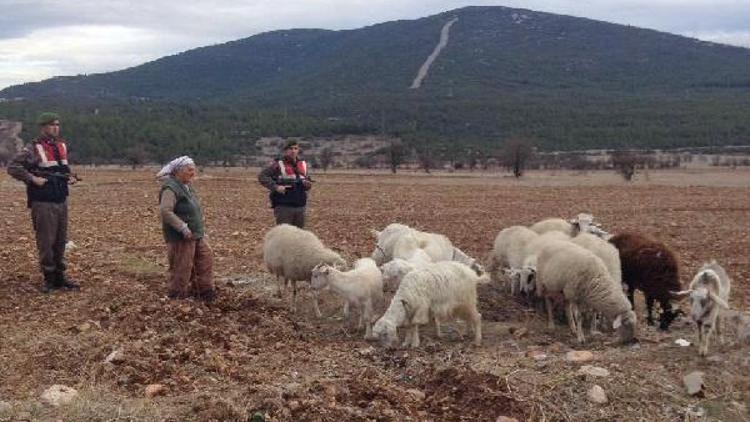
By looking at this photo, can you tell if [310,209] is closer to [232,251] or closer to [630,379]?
[232,251]

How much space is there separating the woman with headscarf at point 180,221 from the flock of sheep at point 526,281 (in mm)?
1475

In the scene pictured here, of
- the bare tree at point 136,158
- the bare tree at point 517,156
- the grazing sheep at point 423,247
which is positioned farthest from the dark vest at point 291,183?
the bare tree at point 136,158

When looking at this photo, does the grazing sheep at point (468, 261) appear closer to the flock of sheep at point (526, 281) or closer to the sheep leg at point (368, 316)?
the flock of sheep at point (526, 281)

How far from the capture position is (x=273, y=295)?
1293cm

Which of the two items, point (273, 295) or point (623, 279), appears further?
point (273, 295)

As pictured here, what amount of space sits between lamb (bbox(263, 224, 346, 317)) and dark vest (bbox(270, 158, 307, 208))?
117cm

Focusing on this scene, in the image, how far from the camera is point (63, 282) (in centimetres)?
1262

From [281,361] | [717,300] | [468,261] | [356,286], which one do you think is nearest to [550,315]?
[468,261]

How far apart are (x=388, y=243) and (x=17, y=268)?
6667 mm

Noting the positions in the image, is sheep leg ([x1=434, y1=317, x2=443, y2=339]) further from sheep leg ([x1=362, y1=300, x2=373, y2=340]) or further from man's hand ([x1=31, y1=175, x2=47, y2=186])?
man's hand ([x1=31, y1=175, x2=47, y2=186])

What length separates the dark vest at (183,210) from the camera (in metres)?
11.2

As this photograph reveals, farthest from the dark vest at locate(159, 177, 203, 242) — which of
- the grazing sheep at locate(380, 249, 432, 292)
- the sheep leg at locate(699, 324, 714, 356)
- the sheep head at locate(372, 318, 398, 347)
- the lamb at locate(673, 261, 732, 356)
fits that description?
the sheep leg at locate(699, 324, 714, 356)

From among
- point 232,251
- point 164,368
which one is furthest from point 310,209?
point 164,368

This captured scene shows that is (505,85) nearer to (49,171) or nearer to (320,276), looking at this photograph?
(49,171)
